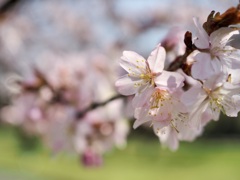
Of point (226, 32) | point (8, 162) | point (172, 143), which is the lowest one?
point (172, 143)

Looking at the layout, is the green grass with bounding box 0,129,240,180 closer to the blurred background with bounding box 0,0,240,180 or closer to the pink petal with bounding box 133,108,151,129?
the blurred background with bounding box 0,0,240,180

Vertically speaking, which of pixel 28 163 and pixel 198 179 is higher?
pixel 28 163

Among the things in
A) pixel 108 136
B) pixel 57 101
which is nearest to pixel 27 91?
pixel 57 101

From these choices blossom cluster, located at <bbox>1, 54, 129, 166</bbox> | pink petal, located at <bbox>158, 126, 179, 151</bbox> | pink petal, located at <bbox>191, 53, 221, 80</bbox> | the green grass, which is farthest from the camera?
the green grass

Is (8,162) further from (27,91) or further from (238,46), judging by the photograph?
(238,46)

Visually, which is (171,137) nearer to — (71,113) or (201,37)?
(201,37)

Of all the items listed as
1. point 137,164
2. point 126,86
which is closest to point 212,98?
point 126,86

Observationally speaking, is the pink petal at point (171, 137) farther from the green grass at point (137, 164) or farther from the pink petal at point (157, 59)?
the green grass at point (137, 164)

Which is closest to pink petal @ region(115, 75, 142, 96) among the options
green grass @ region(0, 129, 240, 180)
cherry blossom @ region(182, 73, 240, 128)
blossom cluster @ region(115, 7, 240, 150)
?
blossom cluster @ region(115, 7, 240, 150)
